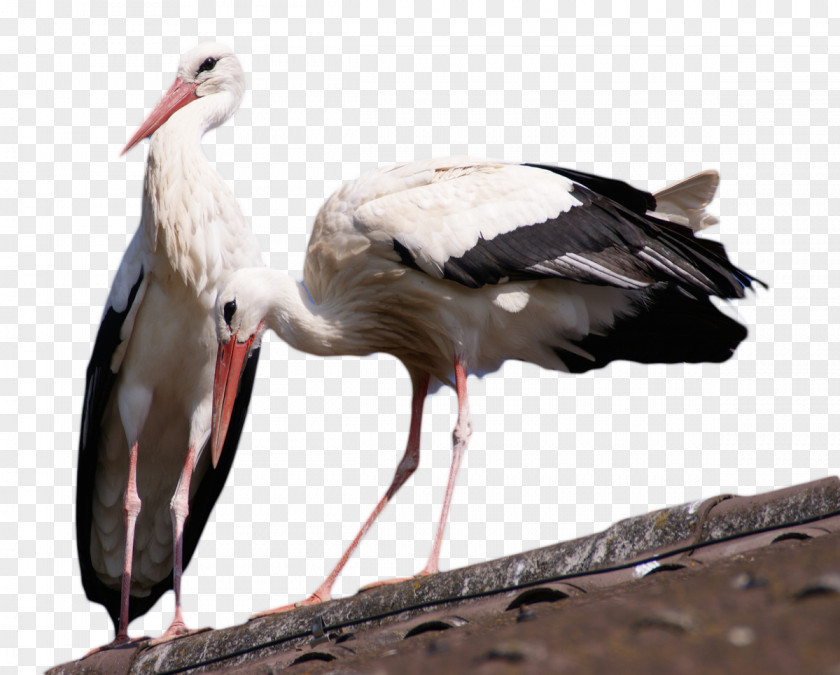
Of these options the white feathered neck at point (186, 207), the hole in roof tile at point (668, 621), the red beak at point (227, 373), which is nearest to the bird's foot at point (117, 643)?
the red beak at point (227, 373)

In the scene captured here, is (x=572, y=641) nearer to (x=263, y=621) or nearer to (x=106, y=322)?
(x=263, y=621)

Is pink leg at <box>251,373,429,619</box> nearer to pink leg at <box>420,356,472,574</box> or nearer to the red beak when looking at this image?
pink leg at <box>420,356,472,574</box>

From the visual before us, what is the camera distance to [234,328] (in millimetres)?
6020

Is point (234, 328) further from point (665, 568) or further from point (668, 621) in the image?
point (668, 621)

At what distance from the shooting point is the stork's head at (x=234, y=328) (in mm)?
5977

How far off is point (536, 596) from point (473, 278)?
2.52m

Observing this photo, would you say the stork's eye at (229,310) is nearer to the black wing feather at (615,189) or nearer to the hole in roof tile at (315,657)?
the black wing feather at (615,189)

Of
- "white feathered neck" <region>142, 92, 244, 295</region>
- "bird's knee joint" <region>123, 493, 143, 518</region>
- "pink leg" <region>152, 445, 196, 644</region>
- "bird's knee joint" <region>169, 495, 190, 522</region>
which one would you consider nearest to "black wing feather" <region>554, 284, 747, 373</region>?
"white feathered neck" <region>142, 92, 244, 295</region>

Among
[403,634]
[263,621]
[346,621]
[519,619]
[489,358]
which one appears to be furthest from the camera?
[489,358]

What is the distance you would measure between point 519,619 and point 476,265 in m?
2.97

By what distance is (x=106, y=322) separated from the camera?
7066mm

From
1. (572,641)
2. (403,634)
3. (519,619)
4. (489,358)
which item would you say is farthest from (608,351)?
(572,641)

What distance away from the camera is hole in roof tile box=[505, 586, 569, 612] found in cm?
337

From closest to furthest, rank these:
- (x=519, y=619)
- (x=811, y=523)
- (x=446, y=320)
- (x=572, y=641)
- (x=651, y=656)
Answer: (x=651, y=656) < (x=572, y=641) < (x=519, y=619) < (x=811, y=523) < (x=446, y=320)
